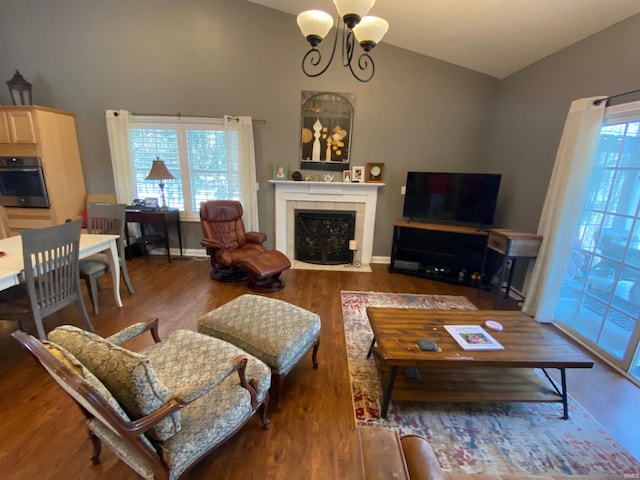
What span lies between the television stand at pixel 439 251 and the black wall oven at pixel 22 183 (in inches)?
190

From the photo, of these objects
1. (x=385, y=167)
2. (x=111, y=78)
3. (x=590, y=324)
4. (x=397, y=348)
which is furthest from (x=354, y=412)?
(x=111, y=78)

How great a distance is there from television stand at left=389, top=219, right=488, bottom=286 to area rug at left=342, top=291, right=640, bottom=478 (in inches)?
80.9

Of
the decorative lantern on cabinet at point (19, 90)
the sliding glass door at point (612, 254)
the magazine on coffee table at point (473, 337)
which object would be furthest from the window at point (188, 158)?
the sliding glass door at point (612, 254)

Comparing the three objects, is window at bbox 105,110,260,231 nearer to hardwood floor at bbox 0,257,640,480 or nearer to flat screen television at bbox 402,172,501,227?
hardwood floor at bbox 0,257,640,480

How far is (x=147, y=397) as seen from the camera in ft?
3.24

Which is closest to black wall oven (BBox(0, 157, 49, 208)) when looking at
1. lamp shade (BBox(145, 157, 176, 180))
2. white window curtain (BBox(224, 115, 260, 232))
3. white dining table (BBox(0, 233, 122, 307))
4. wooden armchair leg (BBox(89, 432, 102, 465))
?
lamp shade (BBox(145, 157, 176, 180))

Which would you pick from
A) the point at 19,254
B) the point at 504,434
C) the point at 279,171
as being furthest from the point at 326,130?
the point at 504,434

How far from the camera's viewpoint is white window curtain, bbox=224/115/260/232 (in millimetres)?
4023

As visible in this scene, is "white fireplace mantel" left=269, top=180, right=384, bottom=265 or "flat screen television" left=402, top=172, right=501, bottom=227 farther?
"white fireplace mantel" left=269, top=180, right=384, bottom=265

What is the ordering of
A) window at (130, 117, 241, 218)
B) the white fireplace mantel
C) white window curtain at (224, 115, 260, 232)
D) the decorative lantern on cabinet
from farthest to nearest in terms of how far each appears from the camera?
1. the white fireplace mantel
2. window at (130, 117, 241, 218)
3. white window curtain at (224, 115, 260, 232)
4. the decorative lantern on cabinet

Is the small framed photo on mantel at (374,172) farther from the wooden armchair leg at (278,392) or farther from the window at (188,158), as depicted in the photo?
the wooden armchair leg at (278,392)

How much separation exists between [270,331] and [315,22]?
1.97 meters

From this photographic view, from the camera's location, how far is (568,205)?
2.62 meters

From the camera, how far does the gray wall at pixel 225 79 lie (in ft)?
12.5
